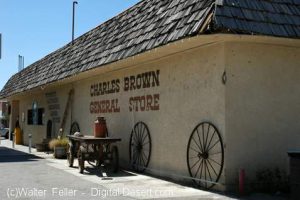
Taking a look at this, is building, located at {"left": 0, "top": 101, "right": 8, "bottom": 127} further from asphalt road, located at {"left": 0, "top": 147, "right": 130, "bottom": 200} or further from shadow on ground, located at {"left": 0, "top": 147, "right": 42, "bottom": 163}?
asphalt road, located at {"left": 0, "top": 147, "right": 130, "bottom": 200}

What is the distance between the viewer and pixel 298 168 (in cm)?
877

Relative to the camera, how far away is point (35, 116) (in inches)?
1118

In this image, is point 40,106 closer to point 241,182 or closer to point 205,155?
Result: point 205,155

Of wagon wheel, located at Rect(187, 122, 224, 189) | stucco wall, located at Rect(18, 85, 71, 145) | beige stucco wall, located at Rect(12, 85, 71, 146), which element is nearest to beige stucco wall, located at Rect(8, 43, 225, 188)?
wagon wheel, located at Rect(187, 122, 224, 189)

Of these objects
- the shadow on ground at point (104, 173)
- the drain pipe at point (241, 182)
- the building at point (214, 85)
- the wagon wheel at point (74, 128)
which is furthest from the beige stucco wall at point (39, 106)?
the drain pipe at point (241, 182)

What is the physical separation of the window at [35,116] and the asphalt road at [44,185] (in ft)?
39.5

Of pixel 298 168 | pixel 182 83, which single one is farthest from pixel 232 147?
pixel 182 83

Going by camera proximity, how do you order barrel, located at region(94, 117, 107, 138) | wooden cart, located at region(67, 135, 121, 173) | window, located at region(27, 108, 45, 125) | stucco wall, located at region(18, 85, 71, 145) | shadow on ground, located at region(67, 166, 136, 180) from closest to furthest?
shadow on ground, located at region(67, 166, 136, 180)
wooden cart, located at region(67, 135, 121, 173)
barrel, located at region(94, 117, 107, 138)
stucco wall, located at region(18, 85, 71, 145)
window, located at region(27, 108, 45, 125)

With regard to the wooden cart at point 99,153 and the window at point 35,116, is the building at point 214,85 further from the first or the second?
the window at point 35,116

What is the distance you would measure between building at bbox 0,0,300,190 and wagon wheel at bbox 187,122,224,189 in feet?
0.07

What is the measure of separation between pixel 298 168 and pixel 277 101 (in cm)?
240

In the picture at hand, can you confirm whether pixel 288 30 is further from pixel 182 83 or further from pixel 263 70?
pixel 182 83

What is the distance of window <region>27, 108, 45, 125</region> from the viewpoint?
27281 mm

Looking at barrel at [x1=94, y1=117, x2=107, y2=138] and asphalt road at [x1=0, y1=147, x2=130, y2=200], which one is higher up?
barrel at [x1=94, y1=117, x2=107, y2=138]
